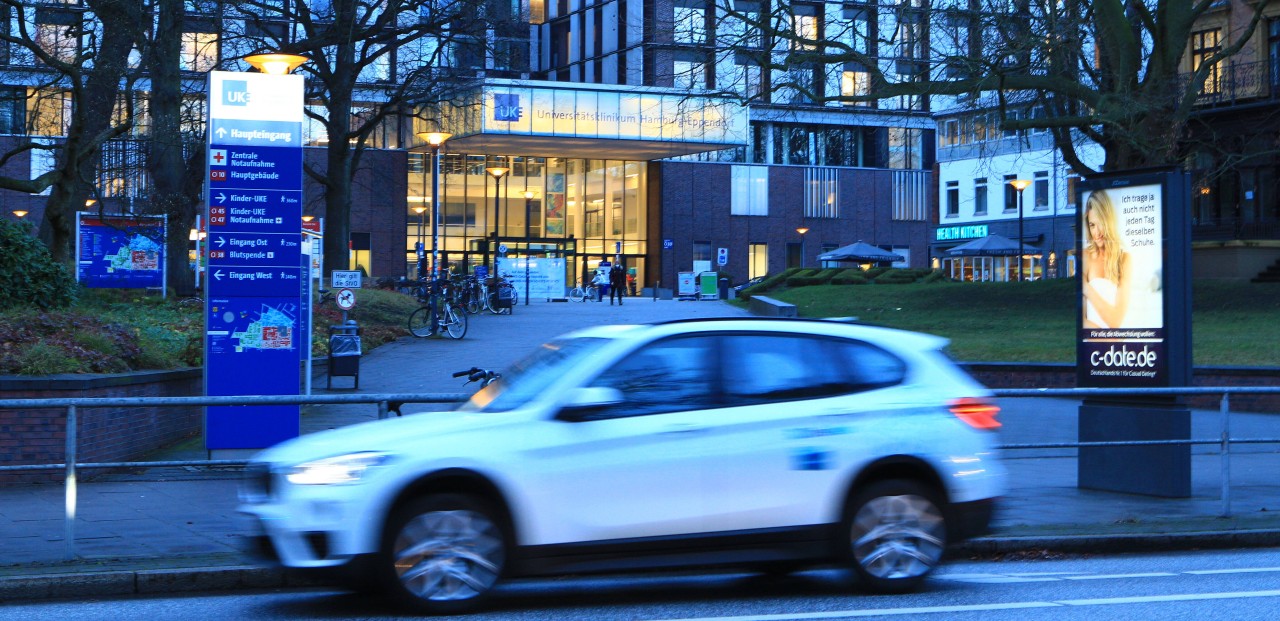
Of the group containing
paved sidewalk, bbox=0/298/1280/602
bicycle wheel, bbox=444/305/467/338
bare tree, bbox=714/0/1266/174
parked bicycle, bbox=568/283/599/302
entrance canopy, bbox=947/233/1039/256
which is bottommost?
paved sidewalk, bbox=0/298/1280/602

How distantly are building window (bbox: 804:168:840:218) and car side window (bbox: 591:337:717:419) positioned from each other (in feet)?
225

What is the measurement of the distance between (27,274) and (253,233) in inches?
223

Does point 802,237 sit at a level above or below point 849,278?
above

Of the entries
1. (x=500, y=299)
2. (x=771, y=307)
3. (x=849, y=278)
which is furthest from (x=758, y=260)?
(x=771, y=307)

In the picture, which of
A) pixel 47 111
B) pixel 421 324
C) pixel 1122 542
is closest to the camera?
pixel 1122 542

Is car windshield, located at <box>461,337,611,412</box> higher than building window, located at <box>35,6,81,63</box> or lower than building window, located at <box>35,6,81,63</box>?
lower

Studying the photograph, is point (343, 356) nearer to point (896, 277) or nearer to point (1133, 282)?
point (1133, 282)

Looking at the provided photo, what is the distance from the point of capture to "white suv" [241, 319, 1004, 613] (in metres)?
7.38

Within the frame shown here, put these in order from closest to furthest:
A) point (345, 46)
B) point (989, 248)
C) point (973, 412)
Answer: point (973, 412) < point (345, 46) < point (989, 248)

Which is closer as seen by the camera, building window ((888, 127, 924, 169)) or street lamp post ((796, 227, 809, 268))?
street lamp post ((796, 227, 809, 268))

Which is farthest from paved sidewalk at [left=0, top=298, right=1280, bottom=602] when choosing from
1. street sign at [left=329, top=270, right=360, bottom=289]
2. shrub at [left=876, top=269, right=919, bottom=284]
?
shrub at [left=876, top=269, right=919, bottom=284]

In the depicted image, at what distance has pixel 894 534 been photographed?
26.9ft

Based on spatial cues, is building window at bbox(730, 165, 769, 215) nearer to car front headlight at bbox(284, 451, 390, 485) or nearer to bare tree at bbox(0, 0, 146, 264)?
bare tree at bbox(0, 0, 146, 264)

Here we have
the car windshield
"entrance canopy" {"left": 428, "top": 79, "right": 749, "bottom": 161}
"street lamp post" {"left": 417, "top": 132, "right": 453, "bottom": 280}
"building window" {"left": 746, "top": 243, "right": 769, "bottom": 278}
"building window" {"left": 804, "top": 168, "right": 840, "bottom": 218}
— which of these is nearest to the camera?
the car windshield
